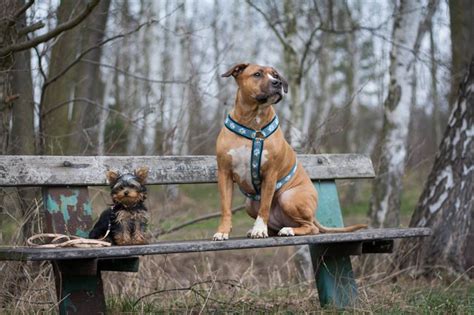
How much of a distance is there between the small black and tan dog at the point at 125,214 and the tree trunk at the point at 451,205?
3.47m

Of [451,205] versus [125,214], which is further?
[451,205]

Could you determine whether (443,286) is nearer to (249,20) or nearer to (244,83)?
(244,83)

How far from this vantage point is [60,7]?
6012mm

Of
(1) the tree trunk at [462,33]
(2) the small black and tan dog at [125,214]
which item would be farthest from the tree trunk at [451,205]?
(1) the tree trunk at [462,33]

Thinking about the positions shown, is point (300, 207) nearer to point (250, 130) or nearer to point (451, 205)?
point (250, 130)

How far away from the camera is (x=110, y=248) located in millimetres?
3559

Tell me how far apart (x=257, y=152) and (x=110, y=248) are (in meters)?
1.27

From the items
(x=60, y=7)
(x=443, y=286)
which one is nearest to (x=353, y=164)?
(x=443, y=286)

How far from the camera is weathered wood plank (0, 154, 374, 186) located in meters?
4.21

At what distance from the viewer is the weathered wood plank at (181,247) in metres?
3.42

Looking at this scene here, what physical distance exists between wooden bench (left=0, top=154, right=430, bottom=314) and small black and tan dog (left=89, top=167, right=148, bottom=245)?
13 centimetres

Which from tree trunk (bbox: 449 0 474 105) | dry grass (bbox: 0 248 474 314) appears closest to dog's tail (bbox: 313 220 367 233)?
dry grass (bbox: 0 248 474 314)

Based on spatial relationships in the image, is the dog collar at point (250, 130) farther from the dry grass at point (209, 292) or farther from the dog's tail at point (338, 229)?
the dry grass at point (209, 292)

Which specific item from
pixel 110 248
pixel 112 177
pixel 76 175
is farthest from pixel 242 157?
pixel 110 248
